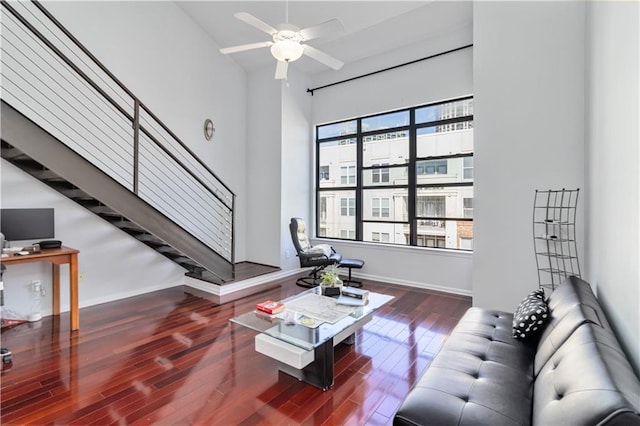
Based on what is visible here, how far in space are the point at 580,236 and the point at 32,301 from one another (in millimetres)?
6096

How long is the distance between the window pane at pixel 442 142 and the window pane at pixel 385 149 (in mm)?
263

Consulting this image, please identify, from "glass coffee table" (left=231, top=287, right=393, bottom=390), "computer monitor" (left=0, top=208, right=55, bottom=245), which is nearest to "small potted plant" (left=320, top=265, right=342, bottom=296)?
"glass coffee table" (left=231, top=287, right=393, bottom=390)

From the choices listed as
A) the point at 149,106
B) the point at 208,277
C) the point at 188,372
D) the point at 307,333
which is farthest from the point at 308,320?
Answer: the point at 149,106

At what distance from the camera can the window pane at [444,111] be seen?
471 centimetres

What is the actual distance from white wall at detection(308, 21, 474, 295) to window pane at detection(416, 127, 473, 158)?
0.52m

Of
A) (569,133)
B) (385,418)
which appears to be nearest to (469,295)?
(569,133)

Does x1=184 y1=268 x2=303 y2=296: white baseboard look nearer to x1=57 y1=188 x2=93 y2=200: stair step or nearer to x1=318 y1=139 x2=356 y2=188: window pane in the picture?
x1=57 y1=188 x2=93 y2=200: stair step

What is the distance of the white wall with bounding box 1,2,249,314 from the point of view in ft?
12.2

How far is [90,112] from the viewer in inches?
159

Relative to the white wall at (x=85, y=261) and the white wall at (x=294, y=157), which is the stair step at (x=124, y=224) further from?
the white wall at (x=294, y=157)

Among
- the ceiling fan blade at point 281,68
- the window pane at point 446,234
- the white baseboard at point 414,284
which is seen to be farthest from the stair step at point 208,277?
the window pane at point 446,234

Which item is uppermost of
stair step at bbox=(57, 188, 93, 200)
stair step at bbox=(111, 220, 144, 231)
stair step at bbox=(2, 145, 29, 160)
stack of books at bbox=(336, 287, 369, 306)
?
stair step at bbox=(2, 145, 29, 160)

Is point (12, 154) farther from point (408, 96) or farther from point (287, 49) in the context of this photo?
point (408, 96)

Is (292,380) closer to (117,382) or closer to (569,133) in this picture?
(117,382)
